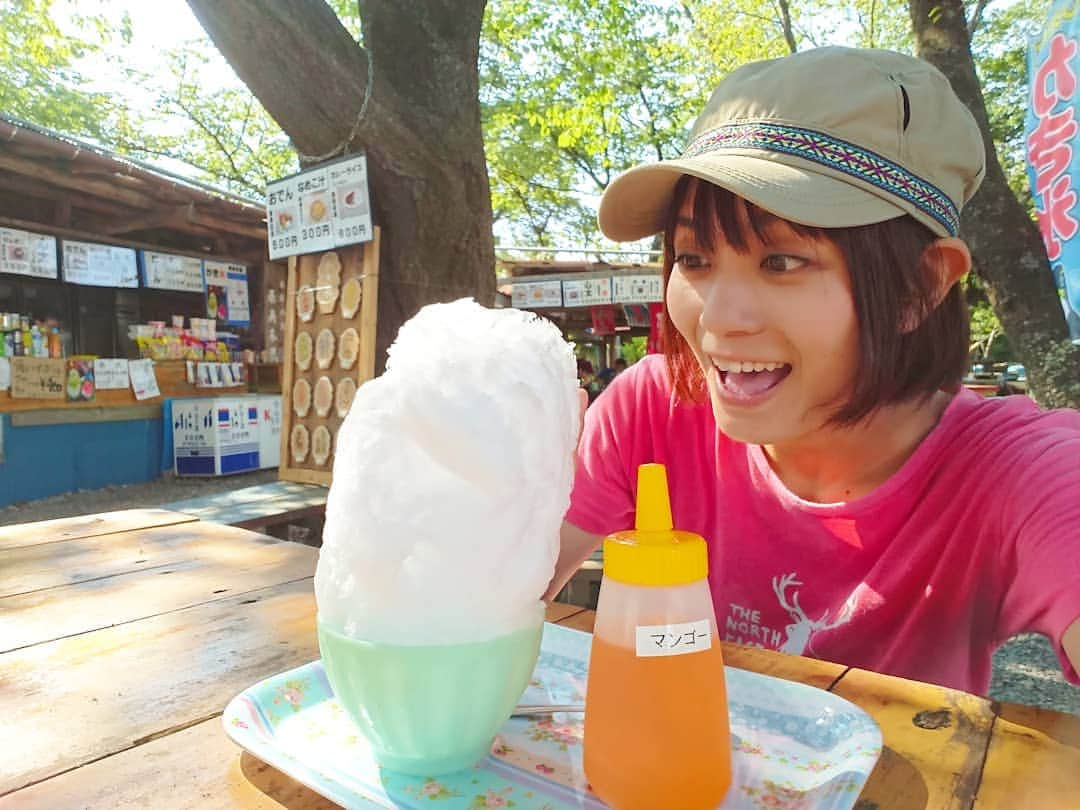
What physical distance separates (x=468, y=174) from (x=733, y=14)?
295 inches

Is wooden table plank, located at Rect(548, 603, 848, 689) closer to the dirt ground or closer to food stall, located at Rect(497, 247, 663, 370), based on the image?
the dirt ground

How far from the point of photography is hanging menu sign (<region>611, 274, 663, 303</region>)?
395 inches

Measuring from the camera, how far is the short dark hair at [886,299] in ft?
3.24

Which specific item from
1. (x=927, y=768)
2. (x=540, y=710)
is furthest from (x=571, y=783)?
(x=927, y=768)

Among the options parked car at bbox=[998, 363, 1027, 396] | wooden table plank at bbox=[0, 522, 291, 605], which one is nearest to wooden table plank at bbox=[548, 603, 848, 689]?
wooden table plank at bbox=[0, 522, 291, 605]

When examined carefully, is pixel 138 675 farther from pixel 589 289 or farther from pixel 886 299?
pixel 589 289

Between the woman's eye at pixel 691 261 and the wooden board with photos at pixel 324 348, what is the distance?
2797mm

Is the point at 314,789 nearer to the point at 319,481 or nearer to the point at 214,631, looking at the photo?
the point at 214,631

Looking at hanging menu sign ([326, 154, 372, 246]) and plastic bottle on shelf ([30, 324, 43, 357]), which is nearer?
hanging menu sign ([326, 154, 372, 246])

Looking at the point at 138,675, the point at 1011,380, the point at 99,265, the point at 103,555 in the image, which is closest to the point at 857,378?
the point at 138,675

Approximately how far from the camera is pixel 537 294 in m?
10.7

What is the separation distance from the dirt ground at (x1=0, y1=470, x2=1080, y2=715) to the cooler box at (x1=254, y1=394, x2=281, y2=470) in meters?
0.15

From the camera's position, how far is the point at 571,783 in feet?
2.20

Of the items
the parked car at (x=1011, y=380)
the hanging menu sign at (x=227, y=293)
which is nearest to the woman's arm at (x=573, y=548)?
the hanging menu sign at (x=227, y=293)
